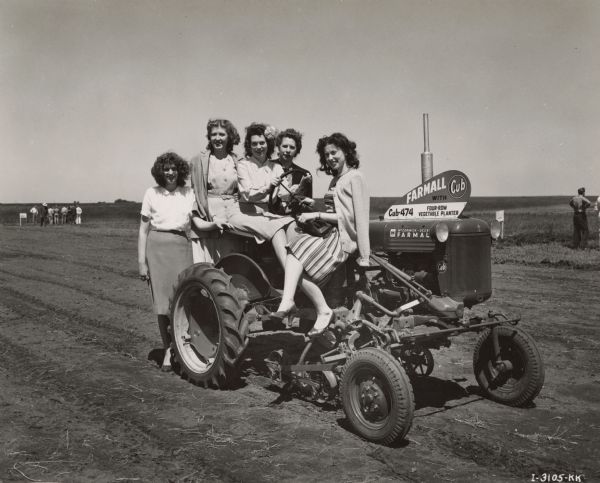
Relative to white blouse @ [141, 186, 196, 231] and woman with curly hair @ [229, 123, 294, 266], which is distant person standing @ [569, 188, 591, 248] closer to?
woman with curly hair @ [229, 123, 294, 266]

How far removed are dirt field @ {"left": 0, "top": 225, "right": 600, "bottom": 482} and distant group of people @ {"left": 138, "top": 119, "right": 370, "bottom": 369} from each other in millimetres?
797

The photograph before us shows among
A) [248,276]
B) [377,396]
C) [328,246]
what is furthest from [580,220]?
[377,396]

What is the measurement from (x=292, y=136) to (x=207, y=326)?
6.47ft

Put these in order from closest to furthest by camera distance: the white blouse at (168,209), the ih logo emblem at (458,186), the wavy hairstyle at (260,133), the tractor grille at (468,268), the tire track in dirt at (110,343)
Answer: the tire track in dirt at (110,343)
the tractor grille at (468,268)
the ih logo emblem at (458,186)
the wavy hairstyle at (260,133)
the white blouse at (168,209)

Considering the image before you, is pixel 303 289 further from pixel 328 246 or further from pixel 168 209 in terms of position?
pixel 168 209

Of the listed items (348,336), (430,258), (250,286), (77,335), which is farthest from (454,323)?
(77,335)

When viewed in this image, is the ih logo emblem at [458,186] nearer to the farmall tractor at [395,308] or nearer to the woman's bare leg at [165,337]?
the farmall tractor at [395,308]

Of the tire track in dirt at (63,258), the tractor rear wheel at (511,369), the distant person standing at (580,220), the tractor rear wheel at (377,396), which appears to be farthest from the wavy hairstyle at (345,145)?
the distant person standing at (580,220)

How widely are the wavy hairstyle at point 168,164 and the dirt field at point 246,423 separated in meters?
1.88

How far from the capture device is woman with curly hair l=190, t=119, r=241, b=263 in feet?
18.7

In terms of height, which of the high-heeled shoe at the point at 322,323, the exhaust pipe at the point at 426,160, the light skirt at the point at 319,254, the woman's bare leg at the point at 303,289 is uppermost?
the exhaust pipe at the point at 426,160

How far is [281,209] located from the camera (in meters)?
5.60

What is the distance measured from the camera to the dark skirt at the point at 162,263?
600cm

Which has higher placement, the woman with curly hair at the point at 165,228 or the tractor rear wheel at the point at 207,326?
the woman with curly hair at the point at 165,228
